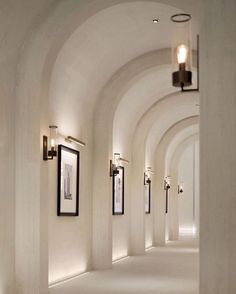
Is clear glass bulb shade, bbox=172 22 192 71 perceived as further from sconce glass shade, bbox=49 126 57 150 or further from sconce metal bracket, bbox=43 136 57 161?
sconce glass shade, bbox=49 126 57 150

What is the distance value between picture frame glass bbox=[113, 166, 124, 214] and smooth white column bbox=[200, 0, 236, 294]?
810cm

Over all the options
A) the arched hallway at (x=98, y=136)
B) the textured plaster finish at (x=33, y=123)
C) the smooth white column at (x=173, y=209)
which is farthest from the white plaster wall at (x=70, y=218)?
the smooth white column at (x=173, y=209)

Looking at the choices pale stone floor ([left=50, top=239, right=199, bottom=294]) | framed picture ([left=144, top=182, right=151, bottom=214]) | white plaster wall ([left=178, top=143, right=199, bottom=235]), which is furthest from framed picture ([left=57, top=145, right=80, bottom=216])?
white plaster wall ([left=178, top=143, right=199, bottom=235])

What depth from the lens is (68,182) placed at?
10359 mm

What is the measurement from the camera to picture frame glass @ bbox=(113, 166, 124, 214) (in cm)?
1366

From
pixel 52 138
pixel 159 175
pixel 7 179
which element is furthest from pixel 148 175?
pixel 7 179

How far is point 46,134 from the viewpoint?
333 inches

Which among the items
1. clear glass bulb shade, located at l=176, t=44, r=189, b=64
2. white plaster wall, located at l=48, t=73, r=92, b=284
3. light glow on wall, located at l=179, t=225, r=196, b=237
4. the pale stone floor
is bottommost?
light glow on wall, located at l=179, t=225, r=196, b=237

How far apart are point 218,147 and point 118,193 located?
28.7 feet

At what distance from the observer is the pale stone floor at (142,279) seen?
9.02 metres

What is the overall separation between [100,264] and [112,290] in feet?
9.57

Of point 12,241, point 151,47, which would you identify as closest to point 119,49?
point 151,47

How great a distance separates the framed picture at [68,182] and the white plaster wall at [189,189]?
828 inches

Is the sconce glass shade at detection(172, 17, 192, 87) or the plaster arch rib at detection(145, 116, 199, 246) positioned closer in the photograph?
the sconce glass shade at detection(172, 17, 192, 87)
